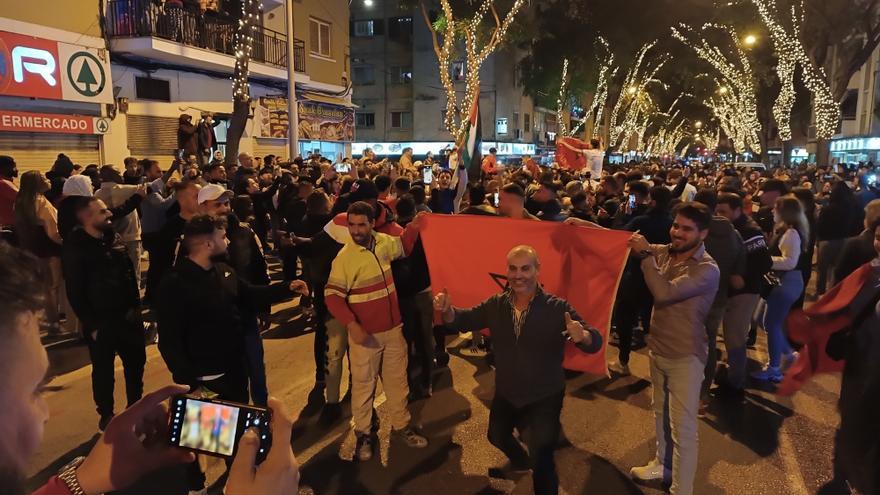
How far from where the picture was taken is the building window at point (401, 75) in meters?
43.2

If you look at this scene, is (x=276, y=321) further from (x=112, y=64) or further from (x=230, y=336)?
(x=112, y=64)

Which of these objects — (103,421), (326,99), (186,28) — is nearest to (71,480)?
(103,421)

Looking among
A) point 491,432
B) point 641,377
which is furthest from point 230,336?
point 641,377

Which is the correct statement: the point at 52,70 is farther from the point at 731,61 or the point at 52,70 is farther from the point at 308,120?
the point at 731,61

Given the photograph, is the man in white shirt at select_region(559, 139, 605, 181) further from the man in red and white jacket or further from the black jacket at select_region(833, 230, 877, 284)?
the man in red and white jacket

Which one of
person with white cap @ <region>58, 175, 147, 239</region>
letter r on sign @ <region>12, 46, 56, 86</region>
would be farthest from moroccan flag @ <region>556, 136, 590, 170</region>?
letter r on sign @ <region>12, 46, 56, 86</region>

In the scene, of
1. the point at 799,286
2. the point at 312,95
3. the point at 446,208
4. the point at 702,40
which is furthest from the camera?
the point at 702,40

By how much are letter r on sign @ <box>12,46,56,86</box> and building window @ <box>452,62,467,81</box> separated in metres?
29.6

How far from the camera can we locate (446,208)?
30.6 ft

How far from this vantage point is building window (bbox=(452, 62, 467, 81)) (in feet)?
135

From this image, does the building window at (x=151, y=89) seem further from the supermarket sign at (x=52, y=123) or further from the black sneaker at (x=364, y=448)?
the black sneaker at (x=364, y=448)

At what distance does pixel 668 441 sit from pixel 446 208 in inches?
217

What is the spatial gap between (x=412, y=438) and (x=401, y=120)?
131 feet

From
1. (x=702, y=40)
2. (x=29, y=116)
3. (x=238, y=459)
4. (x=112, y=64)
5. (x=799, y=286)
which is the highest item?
(x=702, y=40)
